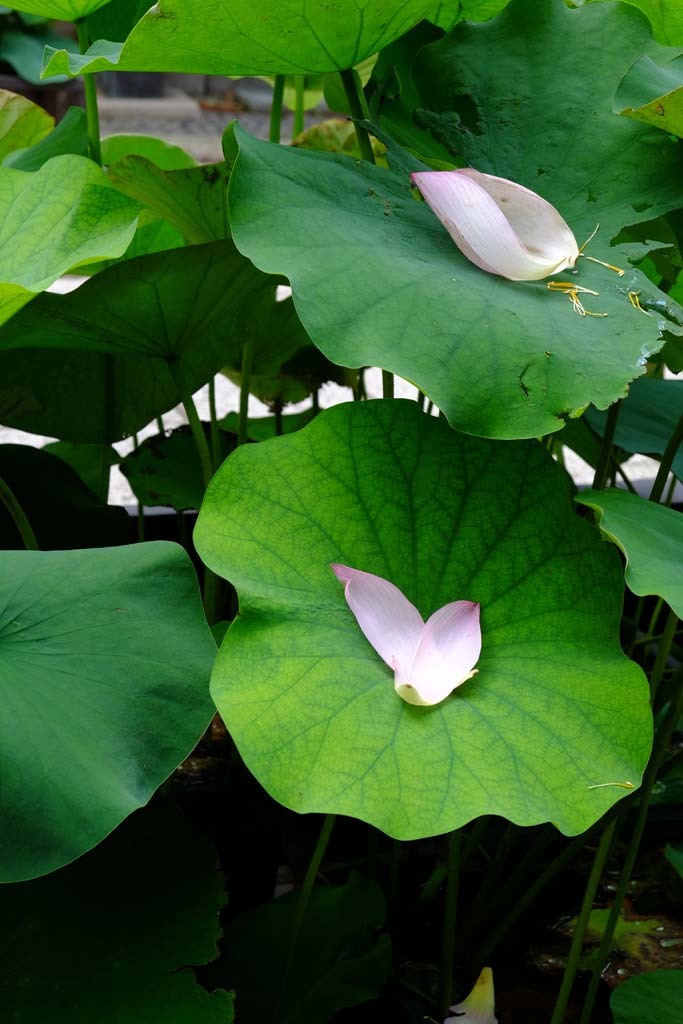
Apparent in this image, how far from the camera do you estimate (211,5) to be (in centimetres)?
52

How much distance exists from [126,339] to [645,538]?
1.13 feet

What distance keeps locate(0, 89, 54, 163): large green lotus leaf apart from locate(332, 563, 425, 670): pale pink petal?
1.73 ft

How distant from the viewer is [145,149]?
3.05ft

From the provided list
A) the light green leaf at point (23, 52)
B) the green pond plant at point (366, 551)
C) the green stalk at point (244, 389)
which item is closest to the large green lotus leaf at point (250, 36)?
the green pond plant at point (366, 551)

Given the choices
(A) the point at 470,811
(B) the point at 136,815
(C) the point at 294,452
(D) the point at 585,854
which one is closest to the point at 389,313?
(C) the point at 294,452

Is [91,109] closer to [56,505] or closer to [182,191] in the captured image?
[182,191]

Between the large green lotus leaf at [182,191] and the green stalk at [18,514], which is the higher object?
the large green lotus leaf at [182,191]

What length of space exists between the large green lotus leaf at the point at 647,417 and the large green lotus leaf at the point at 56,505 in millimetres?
362

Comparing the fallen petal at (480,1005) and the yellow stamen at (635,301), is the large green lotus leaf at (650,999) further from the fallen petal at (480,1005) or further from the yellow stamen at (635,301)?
the yellow stamen at (635,301)

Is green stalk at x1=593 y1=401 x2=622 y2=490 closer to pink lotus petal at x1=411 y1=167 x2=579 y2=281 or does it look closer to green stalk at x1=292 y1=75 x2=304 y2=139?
pink lotus petal at x1=411 y1=167 x2=579 y2=281

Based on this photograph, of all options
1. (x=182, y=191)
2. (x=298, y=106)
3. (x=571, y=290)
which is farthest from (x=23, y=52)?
(x=571, y=290)

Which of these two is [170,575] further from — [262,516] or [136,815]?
[136,815]

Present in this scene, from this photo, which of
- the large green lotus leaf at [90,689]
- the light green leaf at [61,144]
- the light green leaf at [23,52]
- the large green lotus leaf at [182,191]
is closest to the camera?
the large green lotus leaf at [90,689]

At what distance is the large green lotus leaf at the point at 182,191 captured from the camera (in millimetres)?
646
